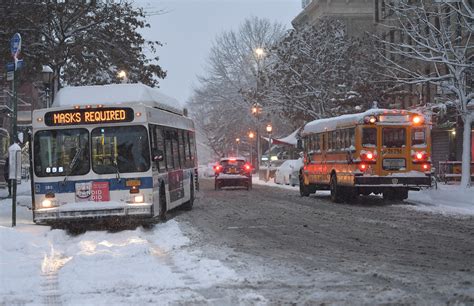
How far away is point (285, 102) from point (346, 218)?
2767cm

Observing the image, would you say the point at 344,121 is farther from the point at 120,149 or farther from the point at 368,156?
the point at 120,149

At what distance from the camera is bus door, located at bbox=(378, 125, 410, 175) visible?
21141 millimetres

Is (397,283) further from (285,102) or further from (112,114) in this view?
(285,102)

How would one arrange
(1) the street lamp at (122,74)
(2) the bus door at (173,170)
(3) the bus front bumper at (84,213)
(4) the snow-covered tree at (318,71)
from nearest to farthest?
(3) the bus front bumper at (84,213)
(2) the bus door at (173,170)
(1) the street lamp at (122,74)
(4) the snow-covered tree at (318,71)

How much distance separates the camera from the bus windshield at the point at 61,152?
14680mm

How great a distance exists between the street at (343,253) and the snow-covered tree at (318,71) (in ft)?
76.2

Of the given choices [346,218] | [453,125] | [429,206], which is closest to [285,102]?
[453,125]

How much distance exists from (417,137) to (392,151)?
95 centimetres

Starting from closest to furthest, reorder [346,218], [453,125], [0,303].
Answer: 1. [0,303]
2. [346,218]
3. [453,125]

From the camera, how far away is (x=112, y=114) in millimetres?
14914

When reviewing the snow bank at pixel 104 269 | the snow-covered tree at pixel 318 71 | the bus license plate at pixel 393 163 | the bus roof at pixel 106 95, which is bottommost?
the snow bank at pixel 104 269

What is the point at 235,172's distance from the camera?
34406 millimetres

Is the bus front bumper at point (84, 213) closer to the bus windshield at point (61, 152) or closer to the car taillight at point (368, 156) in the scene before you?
the bus windshield at point (61, 152)

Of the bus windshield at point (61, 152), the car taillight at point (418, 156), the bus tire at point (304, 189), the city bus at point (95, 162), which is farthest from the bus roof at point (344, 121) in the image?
the bus windshield at point (61, 152)
